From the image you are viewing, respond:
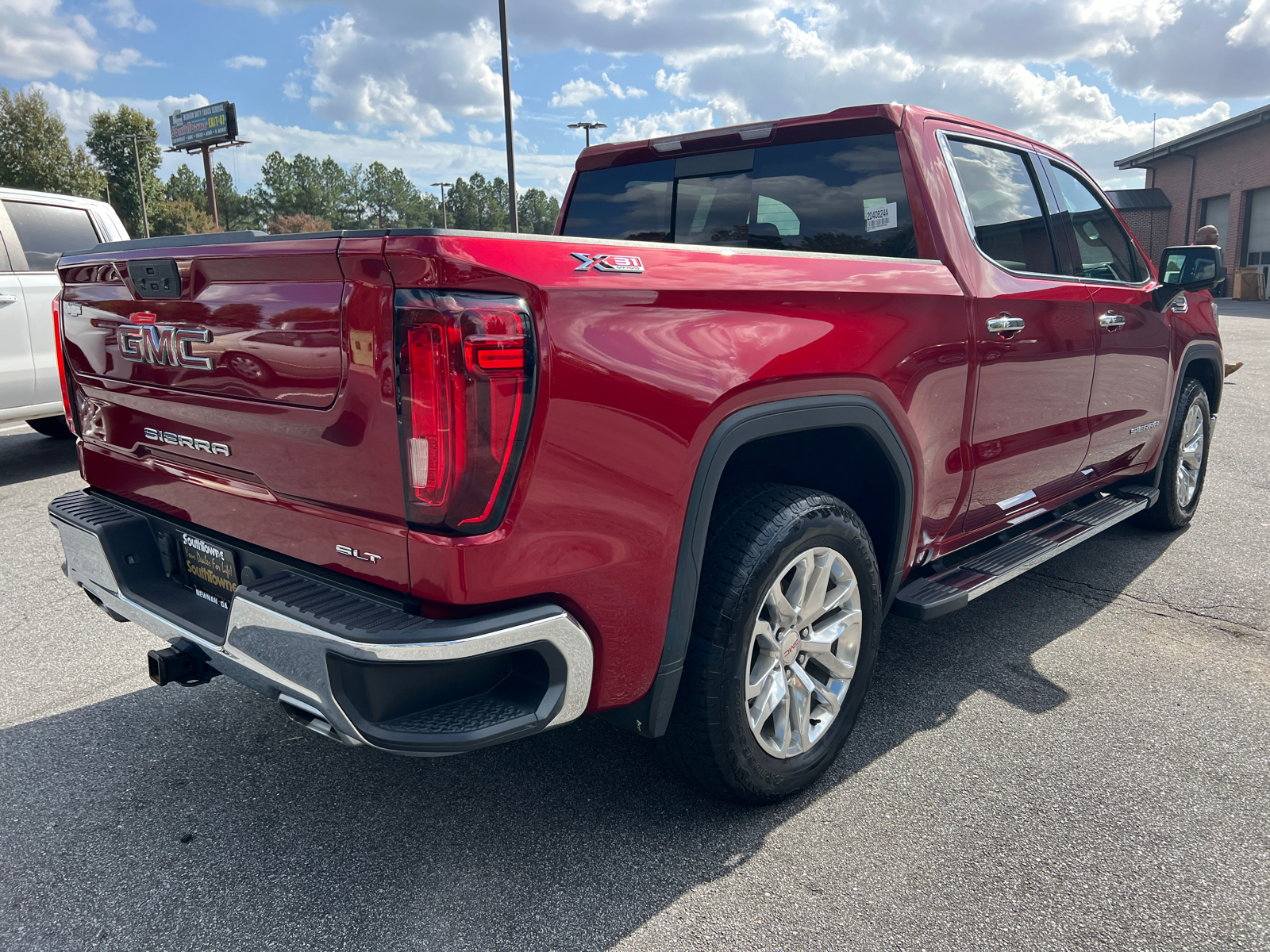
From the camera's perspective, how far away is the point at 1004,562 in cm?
334

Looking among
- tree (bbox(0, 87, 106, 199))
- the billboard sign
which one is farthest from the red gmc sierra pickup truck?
the billboard sign

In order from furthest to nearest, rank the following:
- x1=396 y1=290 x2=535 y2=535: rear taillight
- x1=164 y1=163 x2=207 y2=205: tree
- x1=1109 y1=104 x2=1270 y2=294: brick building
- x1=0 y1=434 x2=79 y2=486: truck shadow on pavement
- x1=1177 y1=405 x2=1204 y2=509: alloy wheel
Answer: x1=164 y1=163 x2=207 y2=205: tree < x1=1109 y1=104 x2=1270 y2=294: brick building < x1=0 y1=434 x2=79 y2=486: truck shadow on pavement < x1=1177 y1=405 x2=1204 y2=509: alloy wheel < x1=396 y1=290 x2=535 y2=535: rear taillight

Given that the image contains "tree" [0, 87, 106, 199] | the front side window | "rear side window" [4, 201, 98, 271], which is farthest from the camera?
"tree" [0, 87, 106, 199]

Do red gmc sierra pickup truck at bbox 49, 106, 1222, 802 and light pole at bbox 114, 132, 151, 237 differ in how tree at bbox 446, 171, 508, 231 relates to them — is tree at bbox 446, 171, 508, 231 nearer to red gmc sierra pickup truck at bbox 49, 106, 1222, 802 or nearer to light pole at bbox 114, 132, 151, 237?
light pole at bbox 114, 132, 151, 237

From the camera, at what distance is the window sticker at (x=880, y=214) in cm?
310

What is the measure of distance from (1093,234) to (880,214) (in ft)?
5.06

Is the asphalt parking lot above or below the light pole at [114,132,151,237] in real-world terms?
below

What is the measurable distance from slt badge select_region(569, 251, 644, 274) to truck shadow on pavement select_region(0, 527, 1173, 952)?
4.86ft

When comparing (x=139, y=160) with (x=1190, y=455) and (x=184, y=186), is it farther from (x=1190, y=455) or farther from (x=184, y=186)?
(x=1190, y=455)

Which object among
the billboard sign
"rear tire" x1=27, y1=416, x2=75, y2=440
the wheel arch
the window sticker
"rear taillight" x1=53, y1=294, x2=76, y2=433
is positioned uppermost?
the billboard sign

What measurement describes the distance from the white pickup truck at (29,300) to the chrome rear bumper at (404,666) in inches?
222

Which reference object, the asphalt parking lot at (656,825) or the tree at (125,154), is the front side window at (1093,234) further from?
the tree at (125,154)

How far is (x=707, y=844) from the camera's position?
7.96 feet

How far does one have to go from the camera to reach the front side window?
12.8 ft
